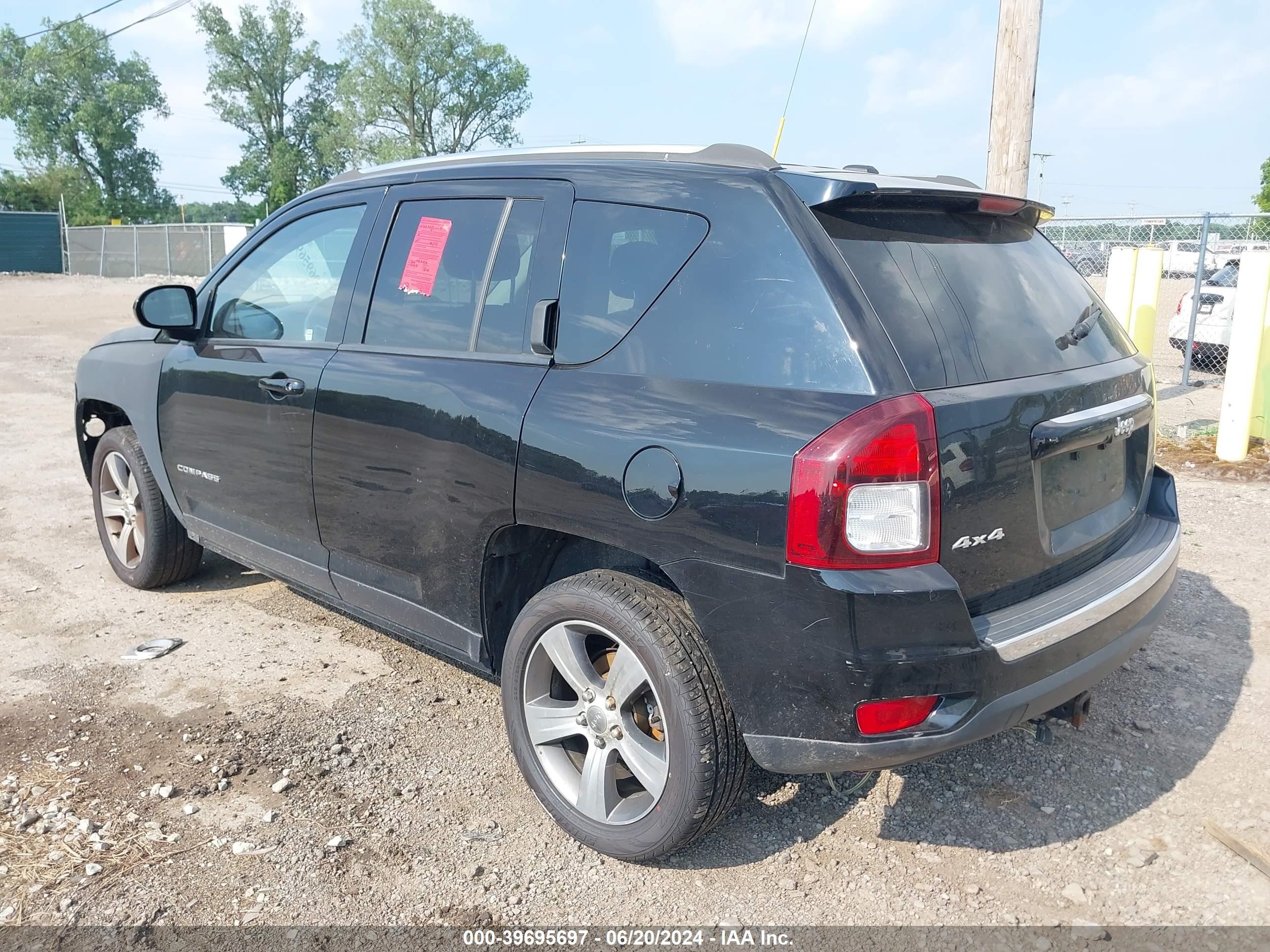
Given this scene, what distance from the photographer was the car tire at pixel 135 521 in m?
4.64

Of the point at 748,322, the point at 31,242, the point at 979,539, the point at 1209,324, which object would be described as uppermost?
the point at 31,242

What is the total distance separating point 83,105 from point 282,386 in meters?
71.6

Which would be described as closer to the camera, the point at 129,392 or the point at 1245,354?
the point at 129,392

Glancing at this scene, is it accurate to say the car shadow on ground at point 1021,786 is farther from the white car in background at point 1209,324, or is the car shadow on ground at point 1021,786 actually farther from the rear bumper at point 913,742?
the white car in background at point 1209,324

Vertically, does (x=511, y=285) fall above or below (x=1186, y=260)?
below

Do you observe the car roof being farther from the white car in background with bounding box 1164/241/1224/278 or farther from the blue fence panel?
the blue fence panel

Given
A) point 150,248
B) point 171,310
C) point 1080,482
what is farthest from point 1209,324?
point 150,248

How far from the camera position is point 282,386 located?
3.57 meters

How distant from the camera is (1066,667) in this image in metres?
2.51

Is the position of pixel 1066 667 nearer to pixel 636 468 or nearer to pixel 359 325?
pixel 636 468

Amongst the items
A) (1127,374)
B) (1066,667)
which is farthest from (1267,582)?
(1066,667)

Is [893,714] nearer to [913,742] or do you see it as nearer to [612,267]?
[913,742]

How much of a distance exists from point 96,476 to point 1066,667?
464 cm

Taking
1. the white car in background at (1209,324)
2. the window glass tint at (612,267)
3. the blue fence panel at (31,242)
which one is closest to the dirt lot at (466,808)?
the window glass tint at (612,267)
